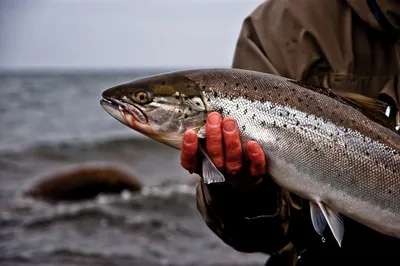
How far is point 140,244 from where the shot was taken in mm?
7281

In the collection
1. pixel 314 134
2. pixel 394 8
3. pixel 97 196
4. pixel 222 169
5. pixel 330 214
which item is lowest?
pixel 97 196

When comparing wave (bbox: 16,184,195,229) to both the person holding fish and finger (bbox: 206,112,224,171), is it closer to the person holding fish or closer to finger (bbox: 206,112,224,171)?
the person holding fish

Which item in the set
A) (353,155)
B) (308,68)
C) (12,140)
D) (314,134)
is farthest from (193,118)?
(12,140)

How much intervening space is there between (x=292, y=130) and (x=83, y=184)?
804 centimetres

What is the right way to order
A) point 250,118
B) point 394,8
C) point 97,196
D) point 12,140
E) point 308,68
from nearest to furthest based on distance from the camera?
point 250,118 < point 394,8 < point 308,68 < point 97,196 < point 12,140

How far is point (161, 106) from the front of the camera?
261cm

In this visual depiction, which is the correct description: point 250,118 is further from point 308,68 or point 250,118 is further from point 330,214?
point 308,68

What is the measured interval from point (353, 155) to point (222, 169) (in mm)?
586

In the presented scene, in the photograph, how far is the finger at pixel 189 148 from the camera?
2547 mm

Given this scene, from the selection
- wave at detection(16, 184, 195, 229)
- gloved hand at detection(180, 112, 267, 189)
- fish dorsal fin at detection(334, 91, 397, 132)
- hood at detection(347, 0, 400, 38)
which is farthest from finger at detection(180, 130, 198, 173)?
wave at detection(16, 184, 195, 229)

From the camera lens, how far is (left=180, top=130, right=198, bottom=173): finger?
255 cm

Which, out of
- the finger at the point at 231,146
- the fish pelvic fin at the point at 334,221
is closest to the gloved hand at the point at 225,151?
the finger at the point at 231,146

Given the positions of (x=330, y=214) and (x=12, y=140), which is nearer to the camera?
(x=330, y=214)

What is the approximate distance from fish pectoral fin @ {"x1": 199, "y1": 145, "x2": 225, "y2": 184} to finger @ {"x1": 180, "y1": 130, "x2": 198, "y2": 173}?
0.04 m
